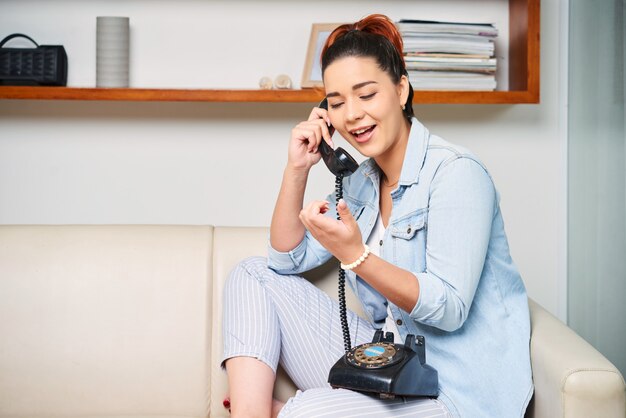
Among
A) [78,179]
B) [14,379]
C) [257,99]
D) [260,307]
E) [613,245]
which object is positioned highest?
[257,99]

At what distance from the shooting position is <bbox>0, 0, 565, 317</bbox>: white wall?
252 centimetres

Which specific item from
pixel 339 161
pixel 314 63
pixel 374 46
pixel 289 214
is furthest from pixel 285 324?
pixel 314 63

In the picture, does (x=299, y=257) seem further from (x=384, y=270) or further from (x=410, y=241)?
(x=384, y=270)

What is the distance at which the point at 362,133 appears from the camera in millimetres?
1809

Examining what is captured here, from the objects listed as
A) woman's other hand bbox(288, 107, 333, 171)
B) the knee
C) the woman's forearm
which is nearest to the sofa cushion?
the knee

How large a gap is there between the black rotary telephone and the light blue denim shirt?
65 mm

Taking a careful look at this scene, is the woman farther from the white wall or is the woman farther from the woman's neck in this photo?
the white wall

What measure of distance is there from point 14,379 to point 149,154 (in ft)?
2.66

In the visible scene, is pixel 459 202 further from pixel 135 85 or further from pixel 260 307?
pixel 135 85

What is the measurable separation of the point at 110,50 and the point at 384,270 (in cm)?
122

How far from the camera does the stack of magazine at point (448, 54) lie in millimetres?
2309

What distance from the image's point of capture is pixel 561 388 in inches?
61.4

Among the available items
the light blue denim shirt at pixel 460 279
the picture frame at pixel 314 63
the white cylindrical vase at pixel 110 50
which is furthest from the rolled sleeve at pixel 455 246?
the white cylindrical vase at pixel 110 50

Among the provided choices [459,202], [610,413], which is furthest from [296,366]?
[610,413]
